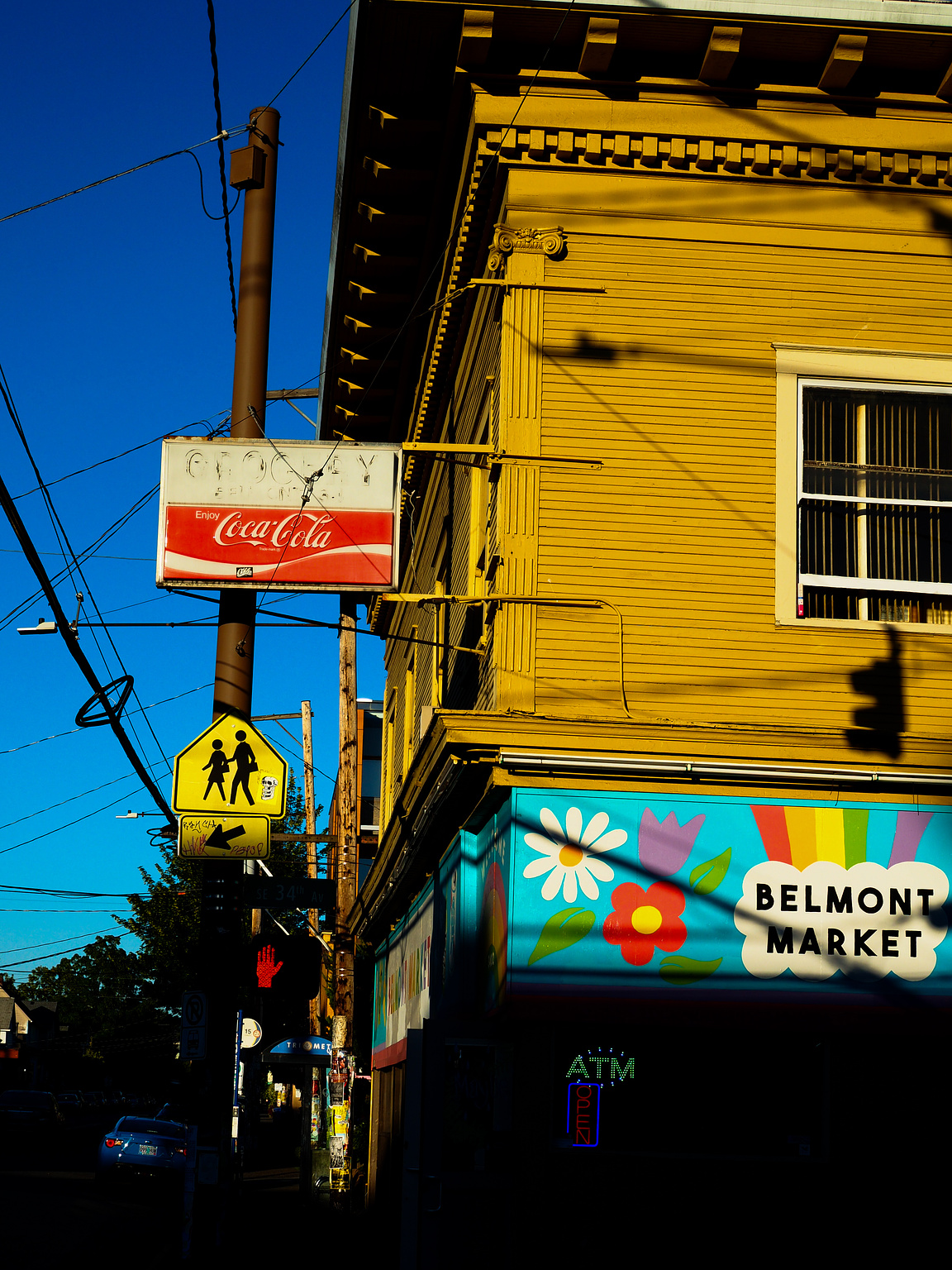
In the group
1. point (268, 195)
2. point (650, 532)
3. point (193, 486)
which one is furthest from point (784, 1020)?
point (268, 195)

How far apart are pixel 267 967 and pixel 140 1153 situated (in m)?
3.83

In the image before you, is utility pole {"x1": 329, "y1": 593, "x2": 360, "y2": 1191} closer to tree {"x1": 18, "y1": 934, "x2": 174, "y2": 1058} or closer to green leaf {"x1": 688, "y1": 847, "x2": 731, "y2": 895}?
green leaf {"x1": 688, "y1": 847, "x2": 731, "y2": 895}

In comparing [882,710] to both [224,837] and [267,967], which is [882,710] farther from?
[267,967]

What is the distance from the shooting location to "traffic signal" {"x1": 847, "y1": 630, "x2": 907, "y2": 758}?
973 centimetres

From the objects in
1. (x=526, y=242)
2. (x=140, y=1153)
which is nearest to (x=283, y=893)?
(x=140, y=1153)

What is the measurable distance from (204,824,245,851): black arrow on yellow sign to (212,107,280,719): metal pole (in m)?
0.88

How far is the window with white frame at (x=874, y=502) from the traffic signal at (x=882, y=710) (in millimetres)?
→ 427

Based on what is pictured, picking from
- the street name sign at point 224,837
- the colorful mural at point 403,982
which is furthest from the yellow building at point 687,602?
the colorful mural at point 403,982

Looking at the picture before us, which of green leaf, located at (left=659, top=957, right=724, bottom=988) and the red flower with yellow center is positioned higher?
the red flower with yellow center

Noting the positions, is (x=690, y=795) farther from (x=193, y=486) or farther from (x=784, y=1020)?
(x=193, y=486)

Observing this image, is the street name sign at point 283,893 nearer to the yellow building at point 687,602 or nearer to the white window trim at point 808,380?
the yellow building at point 687,602

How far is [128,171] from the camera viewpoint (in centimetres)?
1228

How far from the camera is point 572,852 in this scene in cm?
932

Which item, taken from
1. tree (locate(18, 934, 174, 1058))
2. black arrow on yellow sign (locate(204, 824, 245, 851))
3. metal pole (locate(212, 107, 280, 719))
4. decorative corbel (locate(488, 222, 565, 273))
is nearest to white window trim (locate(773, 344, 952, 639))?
decorative corbel (locate(488, 222, 565, 273))
